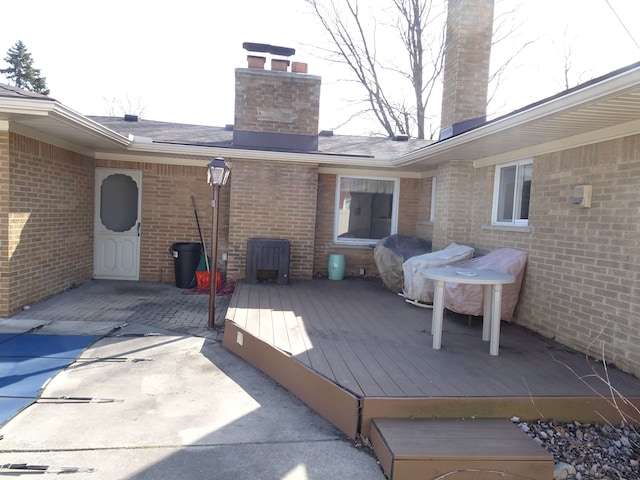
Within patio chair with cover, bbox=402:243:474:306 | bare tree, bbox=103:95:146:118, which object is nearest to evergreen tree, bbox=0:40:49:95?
bare tree, bbox=103:95:146:118

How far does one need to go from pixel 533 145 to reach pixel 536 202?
71 cm

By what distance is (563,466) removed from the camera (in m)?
2.83

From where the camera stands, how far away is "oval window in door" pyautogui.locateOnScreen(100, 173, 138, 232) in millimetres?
8664

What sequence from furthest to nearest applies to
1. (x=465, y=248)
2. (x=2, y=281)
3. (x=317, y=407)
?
1. (x=465, y=248)
2. (x=2, y=281)
3. (x=317, y=407)

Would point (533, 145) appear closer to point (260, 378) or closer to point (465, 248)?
point (465, 248)

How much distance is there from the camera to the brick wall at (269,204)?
8195 mm

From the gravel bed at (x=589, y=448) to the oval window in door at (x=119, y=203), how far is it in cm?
782

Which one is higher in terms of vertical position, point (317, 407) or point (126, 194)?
point (126, 194)

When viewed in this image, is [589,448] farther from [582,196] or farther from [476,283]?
[582,196]

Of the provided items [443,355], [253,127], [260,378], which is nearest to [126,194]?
[253,127]

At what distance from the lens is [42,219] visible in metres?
6.55

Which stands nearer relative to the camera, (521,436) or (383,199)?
(521,436)

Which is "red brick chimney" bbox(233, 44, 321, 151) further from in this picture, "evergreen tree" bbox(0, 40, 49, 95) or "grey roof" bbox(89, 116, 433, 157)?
"evergreen tree" bbox(0, 40, 49, 95)

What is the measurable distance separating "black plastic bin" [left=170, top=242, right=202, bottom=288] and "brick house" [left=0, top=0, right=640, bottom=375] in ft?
1.77
